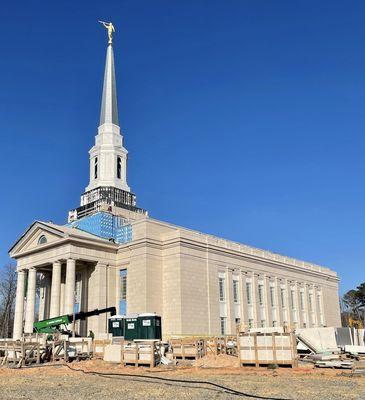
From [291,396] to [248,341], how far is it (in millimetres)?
11966

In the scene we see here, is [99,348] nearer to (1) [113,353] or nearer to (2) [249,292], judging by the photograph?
(1) [113,353]

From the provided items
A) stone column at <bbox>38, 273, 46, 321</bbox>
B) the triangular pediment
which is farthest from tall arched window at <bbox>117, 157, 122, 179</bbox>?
stone column at <bbox>38, 273, 46, 321</bbox>

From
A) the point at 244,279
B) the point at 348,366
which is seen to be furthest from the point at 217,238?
the point at 348,366

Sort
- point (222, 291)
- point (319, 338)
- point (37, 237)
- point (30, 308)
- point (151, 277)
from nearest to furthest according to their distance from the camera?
1. point (319, 338)
2. point (151, 277)
3. point (30, 308)
4. point (222, 291)
5. point (37, 237)

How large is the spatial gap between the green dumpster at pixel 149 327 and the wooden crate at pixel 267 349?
11.8 metres

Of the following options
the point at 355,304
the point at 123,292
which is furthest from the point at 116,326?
the point at 355,304

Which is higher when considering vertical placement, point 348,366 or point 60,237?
point 60,237

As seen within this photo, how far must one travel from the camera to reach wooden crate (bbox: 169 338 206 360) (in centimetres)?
3307

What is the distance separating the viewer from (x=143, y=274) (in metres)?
49.8

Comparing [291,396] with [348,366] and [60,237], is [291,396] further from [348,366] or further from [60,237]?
[60,237]

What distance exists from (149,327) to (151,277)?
37.3 feet

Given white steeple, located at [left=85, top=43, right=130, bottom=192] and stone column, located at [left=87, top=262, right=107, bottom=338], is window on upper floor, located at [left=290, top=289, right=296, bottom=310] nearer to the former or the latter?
white steeple, located at [left=85, top=43, right=130, bottom=192]

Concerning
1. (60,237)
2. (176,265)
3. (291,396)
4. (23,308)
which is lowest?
(291,396)

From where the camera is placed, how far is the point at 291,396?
16.2 m
